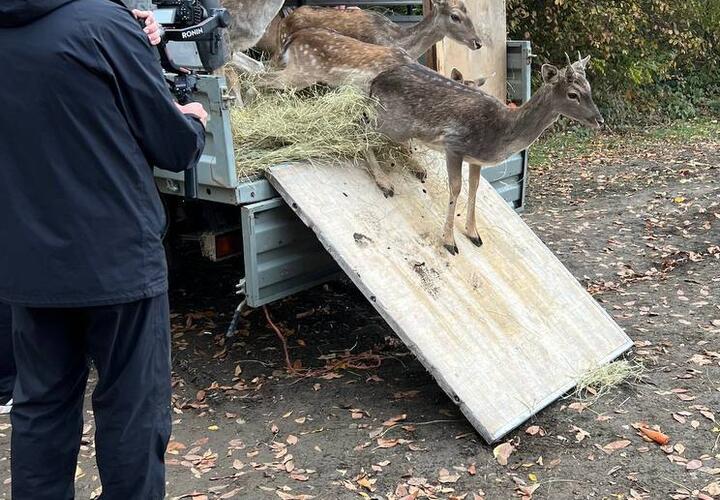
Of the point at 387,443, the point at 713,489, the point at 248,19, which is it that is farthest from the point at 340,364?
the point at 248,19

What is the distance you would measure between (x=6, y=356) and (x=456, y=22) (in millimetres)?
3857

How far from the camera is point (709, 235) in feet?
26.5

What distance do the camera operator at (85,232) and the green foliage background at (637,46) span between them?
36.2ft

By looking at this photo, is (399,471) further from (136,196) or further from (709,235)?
(709,235)

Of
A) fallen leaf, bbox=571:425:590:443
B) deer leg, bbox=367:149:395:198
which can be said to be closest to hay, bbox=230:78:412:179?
deer leg, bbox=367:149:395:198

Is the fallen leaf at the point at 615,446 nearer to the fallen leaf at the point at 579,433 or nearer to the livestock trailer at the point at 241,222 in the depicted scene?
the fallen leaf at the point at 579,433

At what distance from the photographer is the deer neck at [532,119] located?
5.19 meters

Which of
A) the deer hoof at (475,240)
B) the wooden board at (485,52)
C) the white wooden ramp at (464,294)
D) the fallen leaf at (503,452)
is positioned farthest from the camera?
the wooden board at (485,52)

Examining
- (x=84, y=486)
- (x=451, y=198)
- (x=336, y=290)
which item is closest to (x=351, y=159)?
(x=451, y=198)

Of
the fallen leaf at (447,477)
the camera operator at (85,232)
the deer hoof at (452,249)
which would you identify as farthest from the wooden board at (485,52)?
the camera operator at (85,232)

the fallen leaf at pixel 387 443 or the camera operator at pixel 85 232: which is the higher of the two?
the camera operator at pixel 85 232

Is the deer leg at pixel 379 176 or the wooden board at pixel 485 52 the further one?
the wooden board at pixel 485 52

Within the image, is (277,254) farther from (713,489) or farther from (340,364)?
(713,489)

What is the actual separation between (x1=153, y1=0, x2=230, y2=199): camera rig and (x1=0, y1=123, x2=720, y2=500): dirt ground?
49.2 inches
